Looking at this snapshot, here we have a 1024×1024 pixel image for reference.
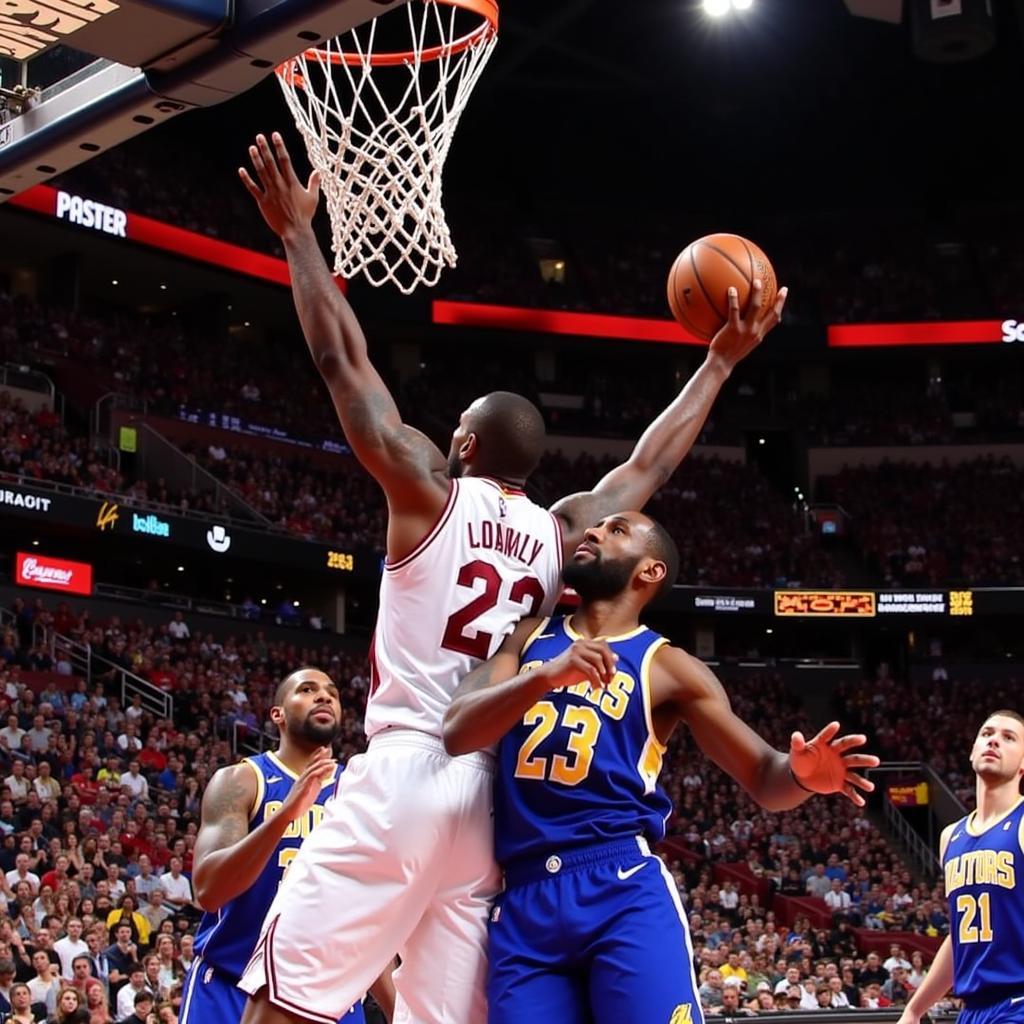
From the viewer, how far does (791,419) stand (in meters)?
36.4

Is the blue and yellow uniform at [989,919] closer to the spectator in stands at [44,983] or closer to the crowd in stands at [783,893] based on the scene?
the spectator in stands at [44,983]

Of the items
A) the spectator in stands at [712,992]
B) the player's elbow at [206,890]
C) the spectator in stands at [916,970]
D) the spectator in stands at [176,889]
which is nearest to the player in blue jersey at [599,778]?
the player's elbow at [206,890]

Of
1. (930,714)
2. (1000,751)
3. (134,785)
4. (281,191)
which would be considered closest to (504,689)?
(281,191)

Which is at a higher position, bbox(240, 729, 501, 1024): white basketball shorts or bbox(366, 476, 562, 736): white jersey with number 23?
bbox(366, 476, 562, 736): white jersey with number 23

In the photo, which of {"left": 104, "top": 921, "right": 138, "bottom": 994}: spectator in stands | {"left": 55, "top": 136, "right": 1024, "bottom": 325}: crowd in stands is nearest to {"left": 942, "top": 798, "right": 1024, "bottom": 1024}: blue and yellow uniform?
{"left": 104, "top": 921, "right": 138, "bottom": 994}: spectator in stands

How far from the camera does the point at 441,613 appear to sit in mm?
4203

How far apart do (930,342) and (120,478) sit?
61.7 feet

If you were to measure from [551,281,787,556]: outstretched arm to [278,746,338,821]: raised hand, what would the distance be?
3.36 feet

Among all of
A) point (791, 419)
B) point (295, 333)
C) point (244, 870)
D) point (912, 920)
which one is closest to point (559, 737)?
point (244, 870)

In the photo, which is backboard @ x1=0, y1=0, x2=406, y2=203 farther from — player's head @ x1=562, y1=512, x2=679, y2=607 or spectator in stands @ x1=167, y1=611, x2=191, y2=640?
spectator in stands @ x1=167, y1=611, x2=191, y2=640

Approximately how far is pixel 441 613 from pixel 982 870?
3144 millimetres

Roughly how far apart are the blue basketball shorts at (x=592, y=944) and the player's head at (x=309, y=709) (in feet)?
6.67

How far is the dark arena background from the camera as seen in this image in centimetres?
2127

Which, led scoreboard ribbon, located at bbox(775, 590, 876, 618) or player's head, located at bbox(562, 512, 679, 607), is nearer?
player's head, located at bbox(562, 512, 679, 607)
